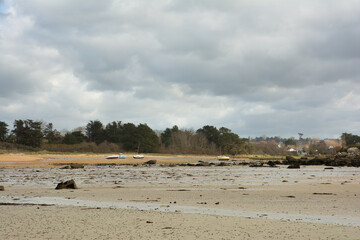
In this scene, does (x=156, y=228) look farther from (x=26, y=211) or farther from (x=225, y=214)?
(x=26, y=211)

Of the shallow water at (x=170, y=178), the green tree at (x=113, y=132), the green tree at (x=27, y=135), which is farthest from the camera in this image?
the green tree at (x=113, y=132)

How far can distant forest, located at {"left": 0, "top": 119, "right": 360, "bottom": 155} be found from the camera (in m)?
83.6

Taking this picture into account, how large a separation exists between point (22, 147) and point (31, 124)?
9.94 meters

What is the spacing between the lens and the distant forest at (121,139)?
83625 mm

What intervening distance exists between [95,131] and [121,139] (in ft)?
43.6

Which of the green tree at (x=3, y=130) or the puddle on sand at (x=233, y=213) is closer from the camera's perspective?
the puddle on sand at (x=233, y=213)

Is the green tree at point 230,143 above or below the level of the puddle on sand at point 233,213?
above

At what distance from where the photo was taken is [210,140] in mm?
114688

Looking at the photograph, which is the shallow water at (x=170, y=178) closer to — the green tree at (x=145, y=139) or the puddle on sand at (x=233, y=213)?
the puddle on sand at (x=233, y=213)

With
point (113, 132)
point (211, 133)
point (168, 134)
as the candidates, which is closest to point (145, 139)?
point (113, 132)

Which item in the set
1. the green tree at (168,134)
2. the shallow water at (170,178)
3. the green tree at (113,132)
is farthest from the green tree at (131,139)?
the shallow water at (170,178)

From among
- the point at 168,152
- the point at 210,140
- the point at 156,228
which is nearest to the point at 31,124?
the point at 168,152

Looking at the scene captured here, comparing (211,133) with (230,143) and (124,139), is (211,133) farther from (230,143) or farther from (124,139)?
(124,139)

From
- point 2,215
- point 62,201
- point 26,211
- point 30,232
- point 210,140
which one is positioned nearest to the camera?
point 30,232
